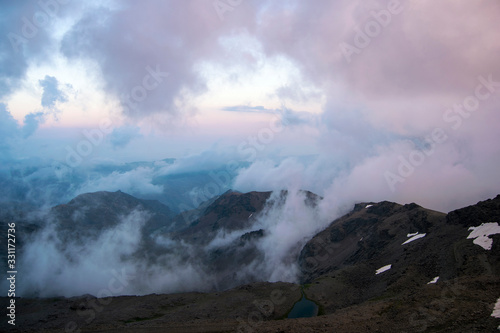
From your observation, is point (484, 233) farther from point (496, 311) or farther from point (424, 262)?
point (496, 311)

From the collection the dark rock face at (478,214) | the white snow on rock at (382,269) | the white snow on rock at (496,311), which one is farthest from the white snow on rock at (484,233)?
the white snow on rock at (496,311)

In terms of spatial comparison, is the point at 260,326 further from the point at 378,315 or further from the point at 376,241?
the point at 376,241

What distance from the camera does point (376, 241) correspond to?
525 ft

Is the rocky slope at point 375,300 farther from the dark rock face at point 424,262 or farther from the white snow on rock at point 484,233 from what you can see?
the white snow on rock at point 484,233

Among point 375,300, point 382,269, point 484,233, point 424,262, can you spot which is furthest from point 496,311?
point 382,269

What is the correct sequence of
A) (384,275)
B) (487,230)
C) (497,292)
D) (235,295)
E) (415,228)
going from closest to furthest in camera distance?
1. (497,292)
2. (487,230)
3. (384,275)
4. (235,295)
5. (415,228)

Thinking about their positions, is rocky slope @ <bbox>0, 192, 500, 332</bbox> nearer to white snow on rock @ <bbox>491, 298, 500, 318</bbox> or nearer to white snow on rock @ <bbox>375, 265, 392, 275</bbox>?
white snow on rock @ <bbox>491, 298, 500, 318</bbox>

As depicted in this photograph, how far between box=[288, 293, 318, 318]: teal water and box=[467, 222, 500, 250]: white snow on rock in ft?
178

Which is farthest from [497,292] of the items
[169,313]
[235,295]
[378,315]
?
[169,313]

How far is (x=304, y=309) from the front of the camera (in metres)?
98.5

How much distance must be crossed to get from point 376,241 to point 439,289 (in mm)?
109271

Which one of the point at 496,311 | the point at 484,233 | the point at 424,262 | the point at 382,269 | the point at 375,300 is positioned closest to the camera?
the point at 496,311

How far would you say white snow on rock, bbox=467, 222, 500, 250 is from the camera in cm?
8056

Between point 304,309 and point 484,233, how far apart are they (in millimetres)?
62950
